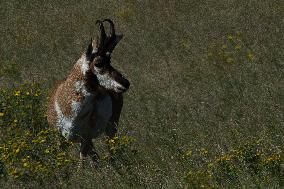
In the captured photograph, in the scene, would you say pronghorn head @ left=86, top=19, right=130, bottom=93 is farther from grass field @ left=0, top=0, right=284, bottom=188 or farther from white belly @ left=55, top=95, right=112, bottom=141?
grass field @ left=0, top=0, right=284, bottom=188

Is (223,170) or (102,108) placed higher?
(223,170)

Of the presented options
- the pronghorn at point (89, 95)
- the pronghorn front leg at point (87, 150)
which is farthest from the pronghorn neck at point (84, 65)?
the pronghorn front leg at point (87, 150)

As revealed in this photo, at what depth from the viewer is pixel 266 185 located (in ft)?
16.2

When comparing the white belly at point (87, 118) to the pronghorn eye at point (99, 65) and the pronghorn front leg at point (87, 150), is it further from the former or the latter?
the pronghorn eye at point (99, 65)

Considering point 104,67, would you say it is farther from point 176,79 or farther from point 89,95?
point 176,79

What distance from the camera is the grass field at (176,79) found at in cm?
595

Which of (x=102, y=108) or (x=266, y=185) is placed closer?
(x=266, y=185)

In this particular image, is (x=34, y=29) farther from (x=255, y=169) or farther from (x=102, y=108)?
(x=255, y=169)

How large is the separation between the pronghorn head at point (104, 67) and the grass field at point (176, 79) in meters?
0.81

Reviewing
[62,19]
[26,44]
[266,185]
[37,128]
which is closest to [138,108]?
[37,128]

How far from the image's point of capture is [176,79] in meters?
12.4

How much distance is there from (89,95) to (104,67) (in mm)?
403

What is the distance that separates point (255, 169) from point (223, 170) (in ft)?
0.98

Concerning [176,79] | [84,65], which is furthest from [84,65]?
[176,79]
